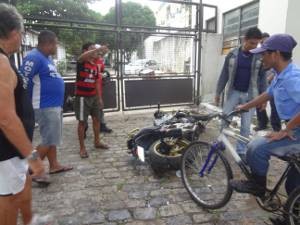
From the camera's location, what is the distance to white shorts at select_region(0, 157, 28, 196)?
211cm

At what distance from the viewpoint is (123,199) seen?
12.6 ft

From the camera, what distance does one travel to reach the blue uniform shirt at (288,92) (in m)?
2.70

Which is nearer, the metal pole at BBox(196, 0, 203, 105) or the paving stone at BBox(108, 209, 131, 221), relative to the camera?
the paving stone at BBox(108, 209, 131, 221)

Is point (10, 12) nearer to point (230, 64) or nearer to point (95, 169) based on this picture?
point (95, 169)

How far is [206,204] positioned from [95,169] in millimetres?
1987

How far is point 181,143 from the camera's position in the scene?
185 inches

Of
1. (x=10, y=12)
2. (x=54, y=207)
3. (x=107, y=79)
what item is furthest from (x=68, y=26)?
(x=10, y=12)

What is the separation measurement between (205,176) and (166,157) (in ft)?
2.40

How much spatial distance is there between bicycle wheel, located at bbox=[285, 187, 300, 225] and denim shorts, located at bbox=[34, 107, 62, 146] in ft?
9.72

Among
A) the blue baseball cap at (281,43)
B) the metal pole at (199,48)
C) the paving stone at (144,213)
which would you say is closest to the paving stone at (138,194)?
the paving stone at (144,213)

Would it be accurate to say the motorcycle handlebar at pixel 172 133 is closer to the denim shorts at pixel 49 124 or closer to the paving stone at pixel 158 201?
the paving stone at pixel 158 201

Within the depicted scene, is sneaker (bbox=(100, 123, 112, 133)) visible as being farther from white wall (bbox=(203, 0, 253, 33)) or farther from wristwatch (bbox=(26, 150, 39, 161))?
white wall (bbox=(203, 0, 253, 33))

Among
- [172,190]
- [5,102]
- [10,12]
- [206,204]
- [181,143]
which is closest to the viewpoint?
[5,102]

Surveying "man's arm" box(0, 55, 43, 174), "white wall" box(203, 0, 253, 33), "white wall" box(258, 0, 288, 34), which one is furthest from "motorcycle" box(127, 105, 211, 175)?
"white wall" box(203, 0, 253, 33)
